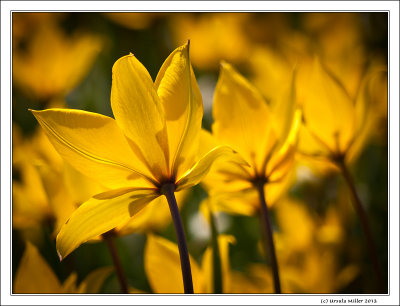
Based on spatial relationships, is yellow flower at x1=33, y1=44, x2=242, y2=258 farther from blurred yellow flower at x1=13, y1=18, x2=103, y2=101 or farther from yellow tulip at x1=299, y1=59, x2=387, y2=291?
blurred yellow flower at x1=13, y1=18, x2=103, y2=101

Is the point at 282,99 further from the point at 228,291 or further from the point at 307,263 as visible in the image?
the point at 307,263

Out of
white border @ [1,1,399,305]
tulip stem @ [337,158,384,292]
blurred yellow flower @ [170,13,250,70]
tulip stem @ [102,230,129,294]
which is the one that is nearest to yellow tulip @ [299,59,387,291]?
tulip stem @ [337,158,384,292]

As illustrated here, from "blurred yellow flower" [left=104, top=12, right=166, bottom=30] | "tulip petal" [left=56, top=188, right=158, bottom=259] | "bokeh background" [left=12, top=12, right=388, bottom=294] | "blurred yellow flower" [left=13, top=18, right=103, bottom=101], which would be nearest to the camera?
"tulip petal" [left=56, top=188, right=158, bottom=259]

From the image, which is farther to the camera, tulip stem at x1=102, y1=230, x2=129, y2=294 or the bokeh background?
the bokeh background

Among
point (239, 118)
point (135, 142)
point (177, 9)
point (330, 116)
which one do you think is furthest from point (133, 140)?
point (177, 9)

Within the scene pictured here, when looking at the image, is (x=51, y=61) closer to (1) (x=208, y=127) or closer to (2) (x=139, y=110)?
(1) (x=208, y=127)

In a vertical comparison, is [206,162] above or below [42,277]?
above
